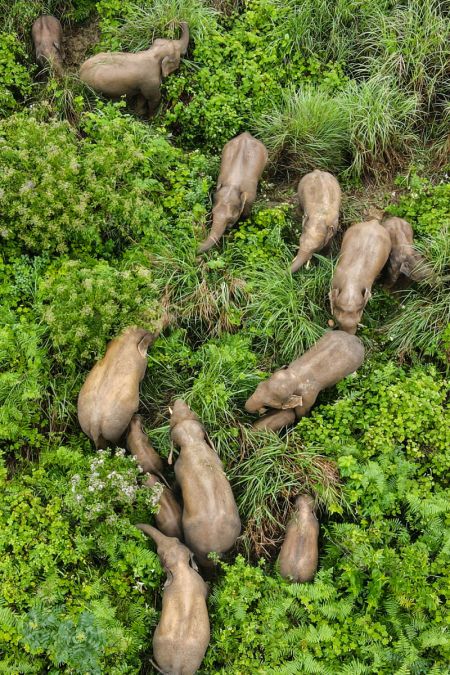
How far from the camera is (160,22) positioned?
8102mm

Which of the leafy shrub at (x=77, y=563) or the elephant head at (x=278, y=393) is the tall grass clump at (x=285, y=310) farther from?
the leafy shrub at (x=77, y=563)

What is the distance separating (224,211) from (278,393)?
2270 millimetres

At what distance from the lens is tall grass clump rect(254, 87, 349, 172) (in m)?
7.86

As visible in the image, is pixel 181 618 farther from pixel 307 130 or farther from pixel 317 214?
pixel 307 130

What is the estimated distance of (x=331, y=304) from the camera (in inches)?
273

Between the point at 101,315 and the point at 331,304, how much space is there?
98.3 inches

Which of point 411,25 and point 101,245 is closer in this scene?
point 101,245

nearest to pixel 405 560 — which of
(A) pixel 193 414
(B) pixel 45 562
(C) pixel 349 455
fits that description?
(C) pixel 349 455

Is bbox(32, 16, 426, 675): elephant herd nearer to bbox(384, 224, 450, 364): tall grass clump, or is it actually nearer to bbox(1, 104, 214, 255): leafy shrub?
bbox(384, 224, 450, 364): tall grass clump

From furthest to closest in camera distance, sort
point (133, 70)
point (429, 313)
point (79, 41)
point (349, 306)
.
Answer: point (79, 41) < point (133, 70) < point (429, 313) < point (349, 306)

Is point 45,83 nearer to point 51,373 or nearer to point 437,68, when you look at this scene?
point 51,373

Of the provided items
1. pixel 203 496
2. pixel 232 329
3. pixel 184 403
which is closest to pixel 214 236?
pixel 232 329

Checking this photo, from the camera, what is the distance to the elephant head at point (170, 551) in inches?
213

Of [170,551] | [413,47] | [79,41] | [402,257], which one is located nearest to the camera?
[170,551]
